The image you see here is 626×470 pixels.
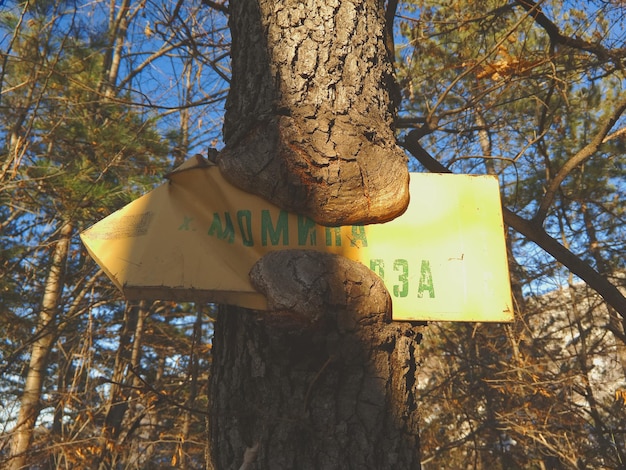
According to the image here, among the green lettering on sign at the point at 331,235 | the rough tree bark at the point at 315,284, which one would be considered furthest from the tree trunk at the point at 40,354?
the green lettering on sign at the point at 331,235

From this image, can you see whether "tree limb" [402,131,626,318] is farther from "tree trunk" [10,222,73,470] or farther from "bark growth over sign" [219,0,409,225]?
"tree trunk" [10,222,73,470]

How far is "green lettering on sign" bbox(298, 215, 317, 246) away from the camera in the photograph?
3.65 ft

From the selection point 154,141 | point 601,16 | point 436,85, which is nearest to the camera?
point 601,16

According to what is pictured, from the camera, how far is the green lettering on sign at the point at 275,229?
3.68 ft

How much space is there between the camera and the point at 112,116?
5242mm

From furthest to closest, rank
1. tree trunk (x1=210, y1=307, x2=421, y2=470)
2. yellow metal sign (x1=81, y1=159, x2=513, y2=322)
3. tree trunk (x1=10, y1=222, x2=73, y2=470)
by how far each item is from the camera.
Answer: tree trunk (x1=10, y1=222, x2=73, y2=470) → yellow metal sign (x1=81, y1=159, x2=513, y2=322) → tree trunk (x1=210, y1=307, x2=421, y2=470)

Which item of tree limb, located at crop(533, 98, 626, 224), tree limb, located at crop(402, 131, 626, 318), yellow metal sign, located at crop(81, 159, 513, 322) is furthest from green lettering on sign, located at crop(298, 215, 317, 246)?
tree limb, located at crop(533, 98, 626, 224)

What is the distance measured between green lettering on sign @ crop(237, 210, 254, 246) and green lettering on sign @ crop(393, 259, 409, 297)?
0.32 meters

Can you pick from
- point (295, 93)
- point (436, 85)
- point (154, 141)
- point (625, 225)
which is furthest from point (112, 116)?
point (625, 225)

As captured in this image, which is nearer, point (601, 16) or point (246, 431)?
point (246, 431)

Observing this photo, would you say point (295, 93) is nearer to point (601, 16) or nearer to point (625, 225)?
point (601, 16)

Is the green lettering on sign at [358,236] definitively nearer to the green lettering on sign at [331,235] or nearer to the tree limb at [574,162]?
the green lettering on sign at [331,235]

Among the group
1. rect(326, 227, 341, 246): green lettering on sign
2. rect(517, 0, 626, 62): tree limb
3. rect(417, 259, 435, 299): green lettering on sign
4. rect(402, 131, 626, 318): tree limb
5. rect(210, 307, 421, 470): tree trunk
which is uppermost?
rect(517, 0, 626, 62): tree limb

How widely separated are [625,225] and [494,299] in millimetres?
6183
